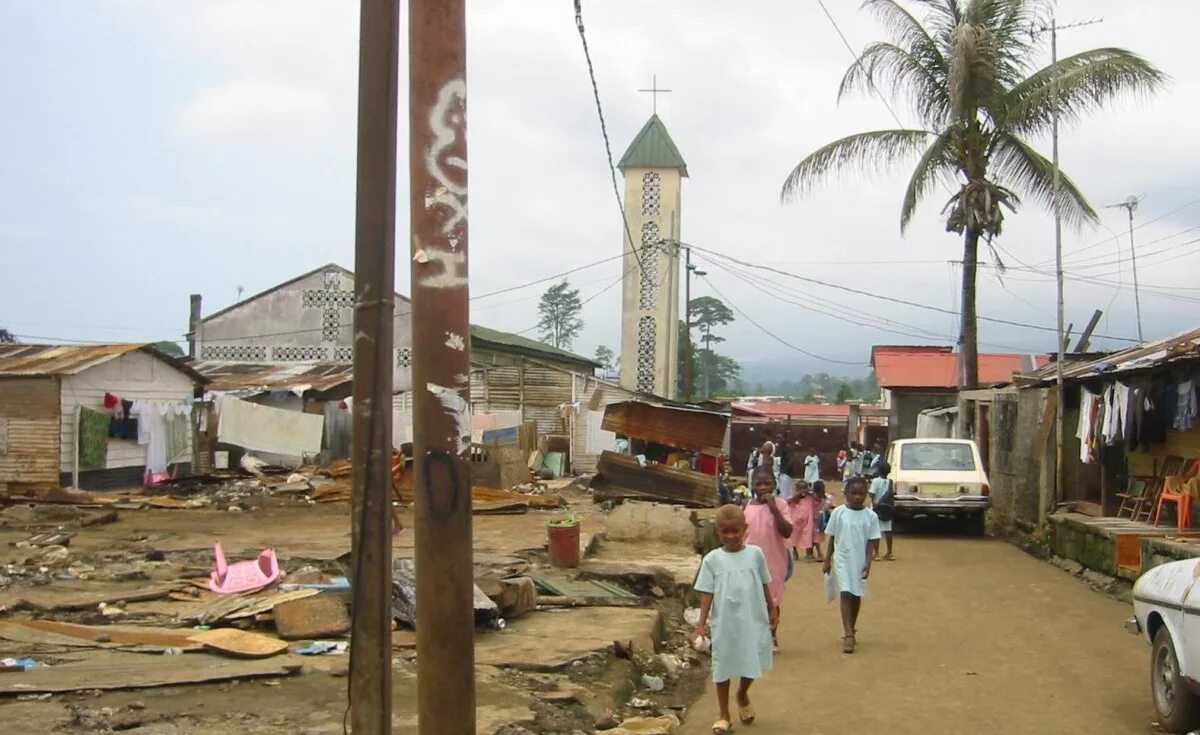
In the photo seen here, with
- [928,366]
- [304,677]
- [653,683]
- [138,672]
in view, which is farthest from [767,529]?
[928,366]

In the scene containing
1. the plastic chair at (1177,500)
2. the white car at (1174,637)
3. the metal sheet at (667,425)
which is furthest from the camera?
the metal sheet at (667,425)

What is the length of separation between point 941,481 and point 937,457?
3.48ft

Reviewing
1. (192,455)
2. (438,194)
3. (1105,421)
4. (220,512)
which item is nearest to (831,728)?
(438,194)

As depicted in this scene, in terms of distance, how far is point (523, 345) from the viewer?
113 feet

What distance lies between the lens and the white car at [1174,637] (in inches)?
255

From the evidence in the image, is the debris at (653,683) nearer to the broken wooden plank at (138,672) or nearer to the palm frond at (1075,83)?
the broken wooden plank at (138,672)

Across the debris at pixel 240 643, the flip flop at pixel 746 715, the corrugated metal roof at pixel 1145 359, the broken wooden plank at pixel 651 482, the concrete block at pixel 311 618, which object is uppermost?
the corrugated metal roof at pixel 1145 359

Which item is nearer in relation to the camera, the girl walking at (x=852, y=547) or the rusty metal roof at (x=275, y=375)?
the girl walking at (x=852, y=547)

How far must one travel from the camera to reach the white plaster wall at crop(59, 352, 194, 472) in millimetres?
22375

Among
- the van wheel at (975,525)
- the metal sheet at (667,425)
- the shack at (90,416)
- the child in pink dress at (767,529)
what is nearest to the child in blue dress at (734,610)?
the child in pink dress at (767,529)

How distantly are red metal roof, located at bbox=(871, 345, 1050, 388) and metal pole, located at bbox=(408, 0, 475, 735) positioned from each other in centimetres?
3300

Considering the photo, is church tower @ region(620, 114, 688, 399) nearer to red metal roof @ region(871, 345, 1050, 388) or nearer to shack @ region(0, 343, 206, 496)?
red metal roof @ region(871, 345, 1050, 388)

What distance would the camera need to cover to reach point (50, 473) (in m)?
22.0

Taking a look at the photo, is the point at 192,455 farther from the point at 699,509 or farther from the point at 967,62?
the point at 967,62
